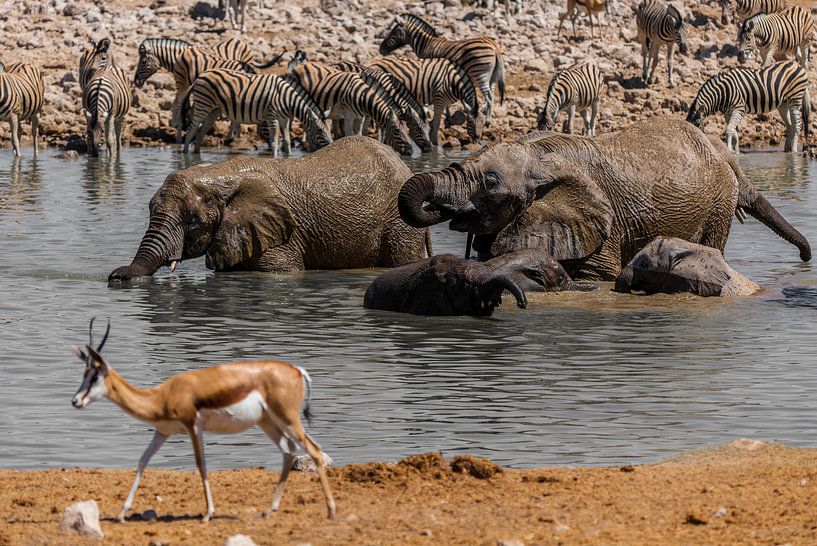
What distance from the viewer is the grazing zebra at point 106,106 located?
2658cm

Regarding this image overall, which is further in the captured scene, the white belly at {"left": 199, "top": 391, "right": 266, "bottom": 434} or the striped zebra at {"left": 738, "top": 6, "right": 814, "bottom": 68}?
the striped zebra at {"left": 738, "top": 6, "right": 814, "bottom": 68}

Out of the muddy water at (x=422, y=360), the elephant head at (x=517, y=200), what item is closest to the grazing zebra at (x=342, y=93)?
the muddy water at (x=422, y=360)

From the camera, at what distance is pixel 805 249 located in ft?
51.5

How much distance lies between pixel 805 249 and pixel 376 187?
4424 millimetres

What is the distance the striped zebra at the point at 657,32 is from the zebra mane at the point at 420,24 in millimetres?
4352

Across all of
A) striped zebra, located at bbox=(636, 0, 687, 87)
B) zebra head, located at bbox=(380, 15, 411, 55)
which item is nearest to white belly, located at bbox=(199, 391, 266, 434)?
striped zebra, located at bbox=(636, 0, 687, 87)

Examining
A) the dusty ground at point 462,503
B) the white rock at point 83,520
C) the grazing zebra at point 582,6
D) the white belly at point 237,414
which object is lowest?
the dusty ground at point 462,503

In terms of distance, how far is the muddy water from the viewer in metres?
8.42

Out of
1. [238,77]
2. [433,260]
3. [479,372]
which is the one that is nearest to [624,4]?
[238,77]

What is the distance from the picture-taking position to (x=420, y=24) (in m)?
32.5

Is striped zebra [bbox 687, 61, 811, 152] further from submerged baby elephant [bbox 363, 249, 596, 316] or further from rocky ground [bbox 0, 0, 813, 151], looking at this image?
submerged baby elephant [bbox 363, 249, 596, 316]

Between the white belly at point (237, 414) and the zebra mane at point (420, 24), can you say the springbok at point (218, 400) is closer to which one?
the white belly at point (237, 414)

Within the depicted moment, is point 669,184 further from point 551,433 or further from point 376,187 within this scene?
point 551,433

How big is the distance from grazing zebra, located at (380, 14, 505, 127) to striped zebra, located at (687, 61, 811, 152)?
410 cm
